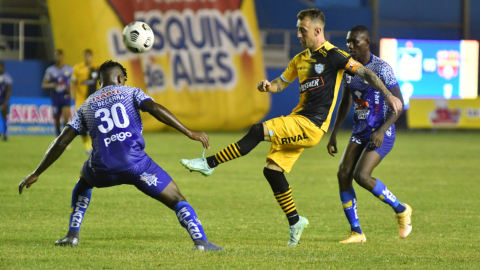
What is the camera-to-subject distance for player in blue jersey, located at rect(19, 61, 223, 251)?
512cm

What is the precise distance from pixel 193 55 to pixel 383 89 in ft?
67.2

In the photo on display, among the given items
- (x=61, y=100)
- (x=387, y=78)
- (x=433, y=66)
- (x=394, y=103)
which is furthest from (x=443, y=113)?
(x=394, y=103)

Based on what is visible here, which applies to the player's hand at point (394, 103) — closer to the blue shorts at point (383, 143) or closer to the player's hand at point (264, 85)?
the blue shorts at point (383, 143)

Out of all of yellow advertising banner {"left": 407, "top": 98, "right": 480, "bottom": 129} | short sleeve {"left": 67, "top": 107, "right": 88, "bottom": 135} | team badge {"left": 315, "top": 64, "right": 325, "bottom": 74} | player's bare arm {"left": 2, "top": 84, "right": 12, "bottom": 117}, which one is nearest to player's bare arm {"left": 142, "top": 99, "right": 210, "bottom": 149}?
short sleeve {"left": 67, "top": 107, "right": 88, "bottom": 135}

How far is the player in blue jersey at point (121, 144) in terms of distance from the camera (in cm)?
512

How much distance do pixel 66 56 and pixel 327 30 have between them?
11.8m

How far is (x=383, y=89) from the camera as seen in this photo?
5.65 m

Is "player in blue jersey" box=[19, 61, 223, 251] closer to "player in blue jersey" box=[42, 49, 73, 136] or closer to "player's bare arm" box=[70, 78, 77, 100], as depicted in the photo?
"player's bare arm" box=[70, 78, 77, 100]

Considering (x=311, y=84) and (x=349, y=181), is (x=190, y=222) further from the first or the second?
(x=349, y=181)

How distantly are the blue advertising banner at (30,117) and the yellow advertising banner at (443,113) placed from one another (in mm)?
14226

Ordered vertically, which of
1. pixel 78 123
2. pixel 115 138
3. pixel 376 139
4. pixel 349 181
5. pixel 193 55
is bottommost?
pixel 193 55

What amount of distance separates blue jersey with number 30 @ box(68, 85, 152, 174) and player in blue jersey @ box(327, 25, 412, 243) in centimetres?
226

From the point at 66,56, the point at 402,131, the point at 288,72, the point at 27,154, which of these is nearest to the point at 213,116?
the point at 66,56

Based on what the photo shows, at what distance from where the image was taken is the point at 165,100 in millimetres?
25094
